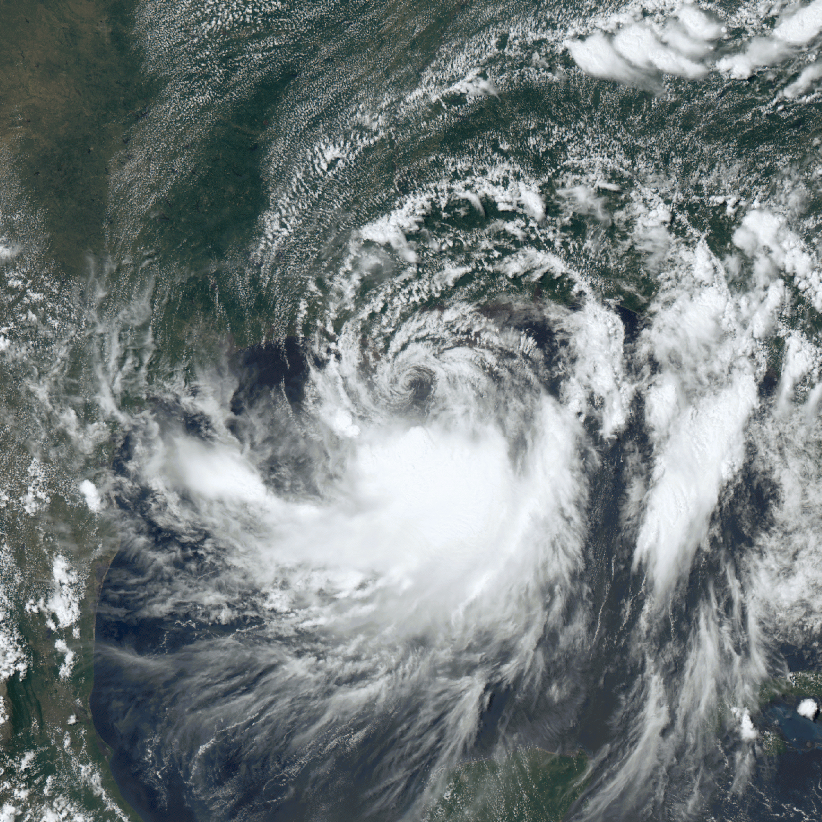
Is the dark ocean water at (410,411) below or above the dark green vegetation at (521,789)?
above

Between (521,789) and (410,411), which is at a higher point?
(410,411)

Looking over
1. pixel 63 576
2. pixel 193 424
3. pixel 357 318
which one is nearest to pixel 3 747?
pixel 63 576

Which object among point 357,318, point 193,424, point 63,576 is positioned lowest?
point 63,576

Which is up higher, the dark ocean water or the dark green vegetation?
the dark ocean water

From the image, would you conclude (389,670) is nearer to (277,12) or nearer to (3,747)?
(3,747)

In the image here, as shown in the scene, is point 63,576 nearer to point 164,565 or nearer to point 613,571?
point 164,565

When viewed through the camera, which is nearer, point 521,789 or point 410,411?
point 521,789

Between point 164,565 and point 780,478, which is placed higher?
point 780,478
